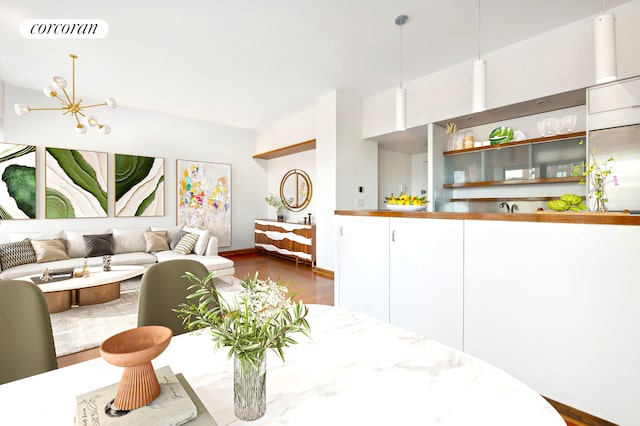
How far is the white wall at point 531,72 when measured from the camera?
271cm

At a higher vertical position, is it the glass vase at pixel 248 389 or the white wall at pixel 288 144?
the white wall at pixel 288 144

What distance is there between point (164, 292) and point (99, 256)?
13.1 feet

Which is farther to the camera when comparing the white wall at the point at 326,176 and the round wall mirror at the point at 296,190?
the round wall mirror at the point at 296,190

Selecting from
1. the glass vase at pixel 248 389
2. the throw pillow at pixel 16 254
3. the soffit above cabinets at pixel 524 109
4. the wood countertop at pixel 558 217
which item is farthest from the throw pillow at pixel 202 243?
the glass vase at pixel 248 389

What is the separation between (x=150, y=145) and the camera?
574 cm

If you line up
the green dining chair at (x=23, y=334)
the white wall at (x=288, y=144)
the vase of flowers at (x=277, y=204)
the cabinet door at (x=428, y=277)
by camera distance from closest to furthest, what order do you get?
1. the green dining chair at (x=23, y=334)
2. the cabinet door at (x=428, y=277)
3. the white wall at (x=288, y=144)
4. the vase of flowers at (x=277, y=204)

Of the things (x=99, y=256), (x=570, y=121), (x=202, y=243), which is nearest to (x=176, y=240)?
(x=202, y=243)

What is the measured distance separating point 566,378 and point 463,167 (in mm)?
3048

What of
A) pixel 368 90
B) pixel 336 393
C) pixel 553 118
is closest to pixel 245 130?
pixel 368 90

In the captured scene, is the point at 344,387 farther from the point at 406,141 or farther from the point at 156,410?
the point at 406,141

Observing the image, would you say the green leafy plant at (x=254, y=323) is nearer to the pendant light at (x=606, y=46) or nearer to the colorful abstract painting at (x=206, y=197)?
the pendant light at (x=606, y=46)

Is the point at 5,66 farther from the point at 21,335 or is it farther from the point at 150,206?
the point at 21,335

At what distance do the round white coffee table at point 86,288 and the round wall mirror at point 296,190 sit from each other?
3392mm

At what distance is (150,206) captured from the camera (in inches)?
224
